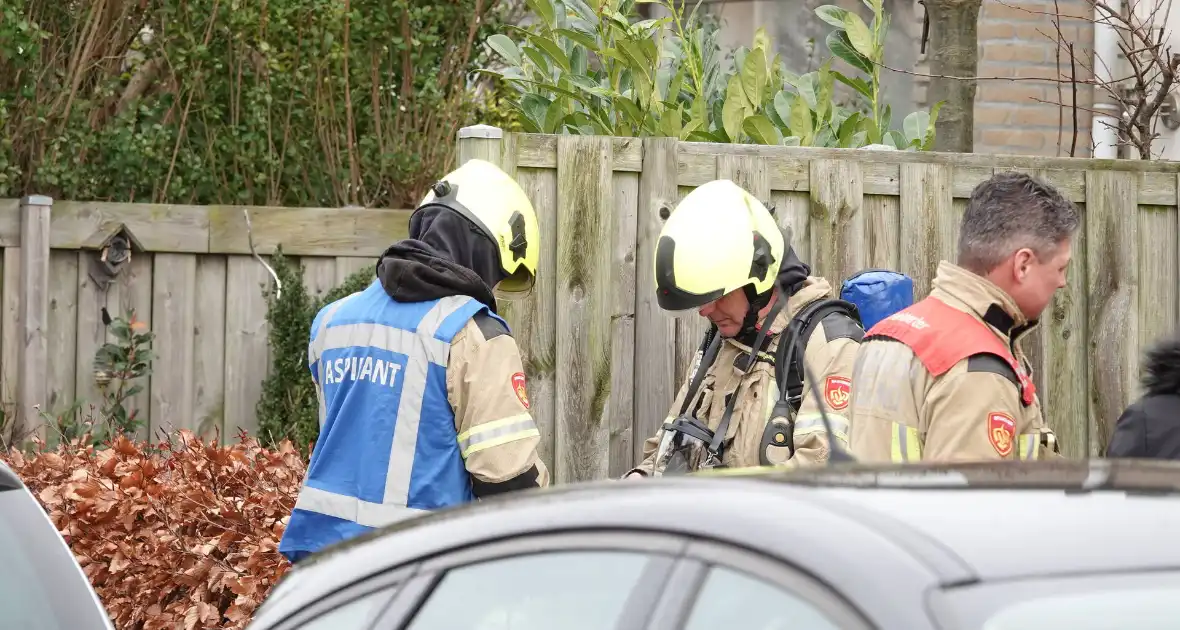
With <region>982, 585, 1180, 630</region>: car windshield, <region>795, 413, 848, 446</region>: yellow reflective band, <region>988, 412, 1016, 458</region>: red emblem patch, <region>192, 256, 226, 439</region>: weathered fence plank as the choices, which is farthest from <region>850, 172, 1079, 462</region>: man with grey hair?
<region>192, 256, 226, 439</region>: weathered fence plank

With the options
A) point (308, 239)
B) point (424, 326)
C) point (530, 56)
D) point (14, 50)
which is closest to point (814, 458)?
point (424, 326)

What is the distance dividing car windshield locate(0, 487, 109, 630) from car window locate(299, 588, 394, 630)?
3.52 ft

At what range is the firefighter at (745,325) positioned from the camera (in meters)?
3.94

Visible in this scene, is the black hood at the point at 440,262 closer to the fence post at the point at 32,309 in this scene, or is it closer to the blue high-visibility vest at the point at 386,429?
the blue high-visibility vest at the point at 386,429

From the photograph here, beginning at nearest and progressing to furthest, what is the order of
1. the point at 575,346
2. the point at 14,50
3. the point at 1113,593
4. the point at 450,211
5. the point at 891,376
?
the point at 1113,593 < the point at 891,376 < the point at 450,211 < the point at 575,346 < the point at 14,50

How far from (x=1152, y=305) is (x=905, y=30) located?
592cm

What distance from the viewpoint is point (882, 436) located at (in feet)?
11.3

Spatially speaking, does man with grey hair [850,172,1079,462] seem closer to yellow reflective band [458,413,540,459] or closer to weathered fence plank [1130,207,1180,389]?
yellow reflective band [458,413,540,459]

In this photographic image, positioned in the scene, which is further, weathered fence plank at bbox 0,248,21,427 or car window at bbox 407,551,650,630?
weathered fence plank at bbox 0,248,21,427

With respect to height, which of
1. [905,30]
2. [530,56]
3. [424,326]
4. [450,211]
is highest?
[905,30]

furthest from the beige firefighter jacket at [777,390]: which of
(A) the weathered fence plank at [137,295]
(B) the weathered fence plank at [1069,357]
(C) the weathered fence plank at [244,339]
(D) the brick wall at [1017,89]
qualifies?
(D) the brick wall at [1017,89]

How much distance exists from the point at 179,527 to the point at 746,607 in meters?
4.11

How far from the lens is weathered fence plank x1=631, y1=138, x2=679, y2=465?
196 inches

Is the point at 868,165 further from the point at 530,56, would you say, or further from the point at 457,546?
the point at 457,546
